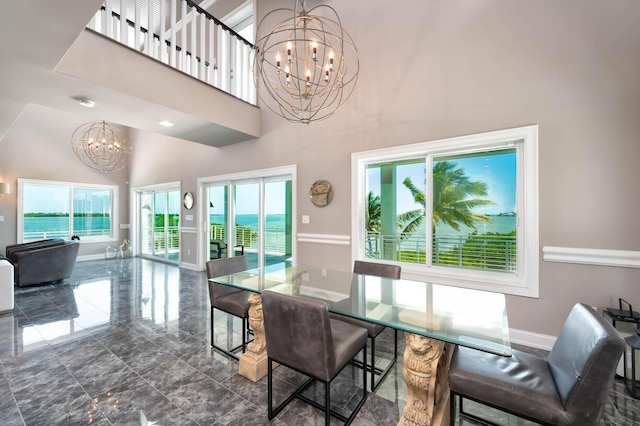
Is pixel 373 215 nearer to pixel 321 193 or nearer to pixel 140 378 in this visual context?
pixel 321 193

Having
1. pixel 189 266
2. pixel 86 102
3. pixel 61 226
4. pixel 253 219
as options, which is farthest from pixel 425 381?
pixel 61 226

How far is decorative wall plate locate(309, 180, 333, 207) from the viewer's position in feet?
12.8

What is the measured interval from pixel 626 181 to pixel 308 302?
113 inches

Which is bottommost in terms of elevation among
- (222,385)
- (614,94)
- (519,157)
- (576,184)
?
(222,385)

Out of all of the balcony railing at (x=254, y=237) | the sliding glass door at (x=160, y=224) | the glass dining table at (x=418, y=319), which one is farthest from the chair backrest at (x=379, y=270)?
the sliding glass door at (x=160, y=224)

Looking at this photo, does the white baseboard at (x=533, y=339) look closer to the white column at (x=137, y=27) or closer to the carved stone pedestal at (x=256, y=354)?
the carved stone pedestal at (x=256, y=354)

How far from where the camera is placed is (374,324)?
6.47 ft

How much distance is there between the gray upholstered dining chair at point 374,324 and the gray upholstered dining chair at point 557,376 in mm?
625

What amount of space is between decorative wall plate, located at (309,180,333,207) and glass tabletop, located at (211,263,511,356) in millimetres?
1416

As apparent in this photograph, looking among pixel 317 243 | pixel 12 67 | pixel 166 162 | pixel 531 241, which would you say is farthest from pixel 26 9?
pixel 166 162

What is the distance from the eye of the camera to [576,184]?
2395 millimetres

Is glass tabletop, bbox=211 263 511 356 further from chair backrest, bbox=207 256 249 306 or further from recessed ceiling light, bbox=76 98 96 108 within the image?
recessed ceiling light, bbox=76 98 96 108

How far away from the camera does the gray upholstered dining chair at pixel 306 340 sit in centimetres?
143

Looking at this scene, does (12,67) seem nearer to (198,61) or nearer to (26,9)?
(26,9)
